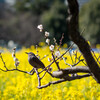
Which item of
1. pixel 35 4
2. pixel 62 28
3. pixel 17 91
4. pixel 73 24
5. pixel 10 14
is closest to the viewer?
pixel 73 24

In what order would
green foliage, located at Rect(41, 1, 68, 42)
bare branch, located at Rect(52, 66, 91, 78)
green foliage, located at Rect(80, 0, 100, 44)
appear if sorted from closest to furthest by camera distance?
bare branch, located at Rect(52, 66, 91, 78) → green foliage, located at Rect(41, 1, 68, 42) → green foliage, located at Rect(80, 0, 100, 44)

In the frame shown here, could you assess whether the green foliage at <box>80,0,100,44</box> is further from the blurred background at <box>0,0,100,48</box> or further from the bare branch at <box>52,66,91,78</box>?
the bare branch at <box>52,66,91,78</box>

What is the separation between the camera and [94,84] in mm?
3307

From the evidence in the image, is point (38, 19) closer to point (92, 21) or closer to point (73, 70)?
point (92, 21)

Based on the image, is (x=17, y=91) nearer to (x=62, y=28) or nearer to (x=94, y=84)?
(x=94, y=84)

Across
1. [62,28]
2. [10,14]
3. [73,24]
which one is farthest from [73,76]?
[10,14]

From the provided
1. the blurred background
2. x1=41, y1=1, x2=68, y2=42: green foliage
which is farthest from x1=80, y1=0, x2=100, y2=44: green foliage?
x1=41, y1=1, x2=68, y2=42: green foliage

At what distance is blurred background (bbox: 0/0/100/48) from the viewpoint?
1150 inches

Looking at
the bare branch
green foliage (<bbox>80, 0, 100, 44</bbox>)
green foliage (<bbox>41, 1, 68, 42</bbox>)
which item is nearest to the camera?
the bare branch

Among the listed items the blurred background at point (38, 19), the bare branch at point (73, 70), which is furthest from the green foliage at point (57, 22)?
the bare branch at point (73, 70)

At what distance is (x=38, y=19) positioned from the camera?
34781 millimetres

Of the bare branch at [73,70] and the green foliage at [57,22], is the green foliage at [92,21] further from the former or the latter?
the bare branch at [73,70]

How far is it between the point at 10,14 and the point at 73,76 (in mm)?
38793

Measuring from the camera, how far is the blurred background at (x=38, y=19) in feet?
95.8
